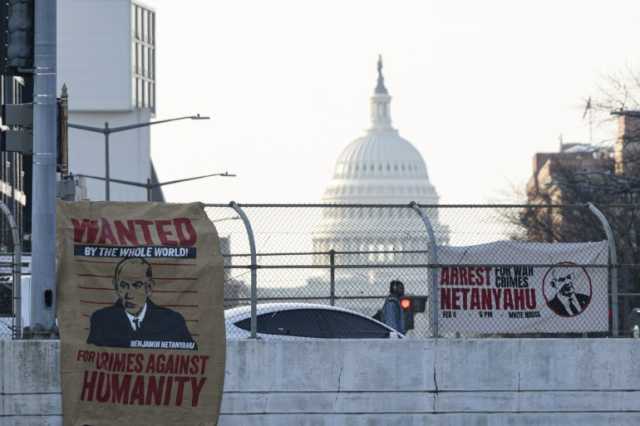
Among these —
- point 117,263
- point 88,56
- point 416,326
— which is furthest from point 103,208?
point 88,56

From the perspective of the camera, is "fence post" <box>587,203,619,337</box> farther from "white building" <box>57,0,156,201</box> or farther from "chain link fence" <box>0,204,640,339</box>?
"white building" <box>57,0,156,201</box>

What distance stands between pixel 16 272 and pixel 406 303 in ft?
17.3

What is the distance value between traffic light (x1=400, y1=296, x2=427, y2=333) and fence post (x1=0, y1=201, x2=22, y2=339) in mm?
4845

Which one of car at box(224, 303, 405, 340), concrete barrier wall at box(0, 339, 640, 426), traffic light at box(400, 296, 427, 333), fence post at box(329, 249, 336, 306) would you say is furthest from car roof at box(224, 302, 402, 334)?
concrete barrier wall at box(0, 339, 640, 426)

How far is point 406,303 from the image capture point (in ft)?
80.0

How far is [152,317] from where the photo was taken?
20.8 meters

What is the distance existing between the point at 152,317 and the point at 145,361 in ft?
1.43

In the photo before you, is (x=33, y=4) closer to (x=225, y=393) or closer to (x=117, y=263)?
(x=117, y=263)

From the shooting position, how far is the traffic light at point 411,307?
2438cm

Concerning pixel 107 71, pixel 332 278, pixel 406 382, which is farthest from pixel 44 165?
pixel 107 71

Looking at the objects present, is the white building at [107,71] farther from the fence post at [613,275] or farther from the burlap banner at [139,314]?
the burlap banner at [139,314]

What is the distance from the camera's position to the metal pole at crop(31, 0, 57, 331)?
20.5 metres

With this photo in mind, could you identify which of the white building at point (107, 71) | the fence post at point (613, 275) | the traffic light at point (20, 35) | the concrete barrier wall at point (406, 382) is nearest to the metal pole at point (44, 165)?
the traffic light at point (20, 35)

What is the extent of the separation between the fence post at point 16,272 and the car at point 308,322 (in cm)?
350
